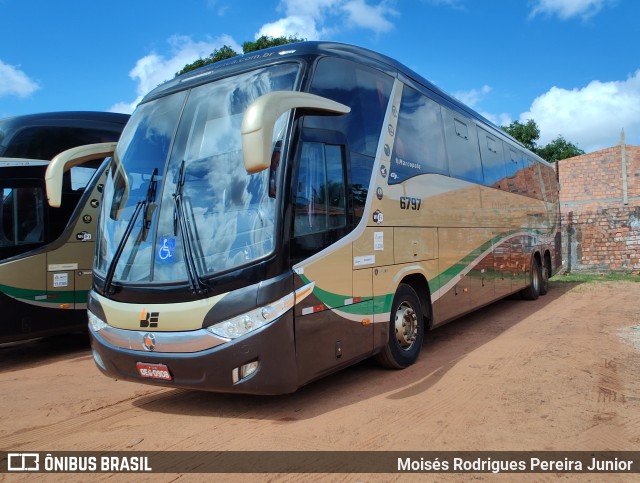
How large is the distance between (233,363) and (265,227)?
1184mm

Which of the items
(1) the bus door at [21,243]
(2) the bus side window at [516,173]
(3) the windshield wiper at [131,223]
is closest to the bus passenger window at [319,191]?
(3) the windshield wiper at [131,223]

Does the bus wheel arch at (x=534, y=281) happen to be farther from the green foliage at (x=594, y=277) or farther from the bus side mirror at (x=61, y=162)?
the bus side mirror at (x=61, y=162)

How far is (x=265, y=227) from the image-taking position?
4.49m

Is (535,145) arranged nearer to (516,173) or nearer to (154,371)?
(516,173)

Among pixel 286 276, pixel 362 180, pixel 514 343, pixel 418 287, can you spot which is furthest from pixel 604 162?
pixel 286 276

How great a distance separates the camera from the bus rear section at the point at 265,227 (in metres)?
4.44

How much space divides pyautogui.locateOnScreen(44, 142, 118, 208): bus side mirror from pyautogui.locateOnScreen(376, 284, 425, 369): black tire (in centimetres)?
388

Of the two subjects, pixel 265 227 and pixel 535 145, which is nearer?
pixel 265 227

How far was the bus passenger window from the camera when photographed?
4.76 metres

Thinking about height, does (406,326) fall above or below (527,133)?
below

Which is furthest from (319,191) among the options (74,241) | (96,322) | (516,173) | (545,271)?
(545,271)

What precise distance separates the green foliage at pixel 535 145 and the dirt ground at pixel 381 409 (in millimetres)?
30271

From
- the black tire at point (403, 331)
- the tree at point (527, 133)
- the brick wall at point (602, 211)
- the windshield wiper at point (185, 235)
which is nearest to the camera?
the windshield wiper at point (185, 235)

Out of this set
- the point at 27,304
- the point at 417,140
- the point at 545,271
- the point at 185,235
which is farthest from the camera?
the point at 545,271
